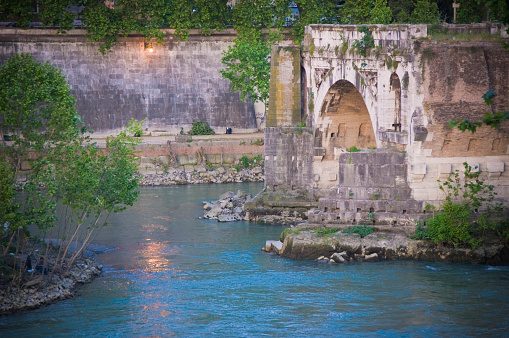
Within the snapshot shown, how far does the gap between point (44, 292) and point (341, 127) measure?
538 inches

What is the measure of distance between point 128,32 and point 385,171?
893 inches

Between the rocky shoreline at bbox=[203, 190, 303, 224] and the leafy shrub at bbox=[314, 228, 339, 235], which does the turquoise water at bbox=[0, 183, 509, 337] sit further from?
the rocky shoreline at bbox=[203, 190, 303, 224]

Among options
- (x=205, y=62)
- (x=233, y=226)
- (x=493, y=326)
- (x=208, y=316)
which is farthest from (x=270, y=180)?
(x=205, y=62)

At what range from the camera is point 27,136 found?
19172 mm

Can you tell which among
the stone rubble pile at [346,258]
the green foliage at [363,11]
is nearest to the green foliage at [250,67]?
the green foliage at [363,11]

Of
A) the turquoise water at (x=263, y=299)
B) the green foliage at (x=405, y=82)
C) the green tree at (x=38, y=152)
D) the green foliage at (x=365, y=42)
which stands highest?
the green foliage at (x=365, y=42)

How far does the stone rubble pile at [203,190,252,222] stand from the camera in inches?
1144

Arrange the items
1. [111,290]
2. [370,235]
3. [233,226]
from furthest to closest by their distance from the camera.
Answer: [233,226] → [370,235] → [111,290]

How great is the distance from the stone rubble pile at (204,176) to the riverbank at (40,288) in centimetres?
1600

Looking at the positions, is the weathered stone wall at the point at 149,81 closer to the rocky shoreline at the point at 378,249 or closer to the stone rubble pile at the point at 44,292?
the rocky shoreline at the point at 378,249

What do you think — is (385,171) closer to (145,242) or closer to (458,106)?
(458,106)

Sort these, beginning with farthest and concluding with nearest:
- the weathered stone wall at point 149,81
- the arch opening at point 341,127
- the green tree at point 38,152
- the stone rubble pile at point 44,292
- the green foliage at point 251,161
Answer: the weathered stone wall at point 149,81 → the green foliage at point 251,161 → the arch opening at point 341,127 → the green tree at point 38,152 → the stone rubble pile at point 44,292

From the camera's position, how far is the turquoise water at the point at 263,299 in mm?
17203

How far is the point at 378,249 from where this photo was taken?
21.6 meters
